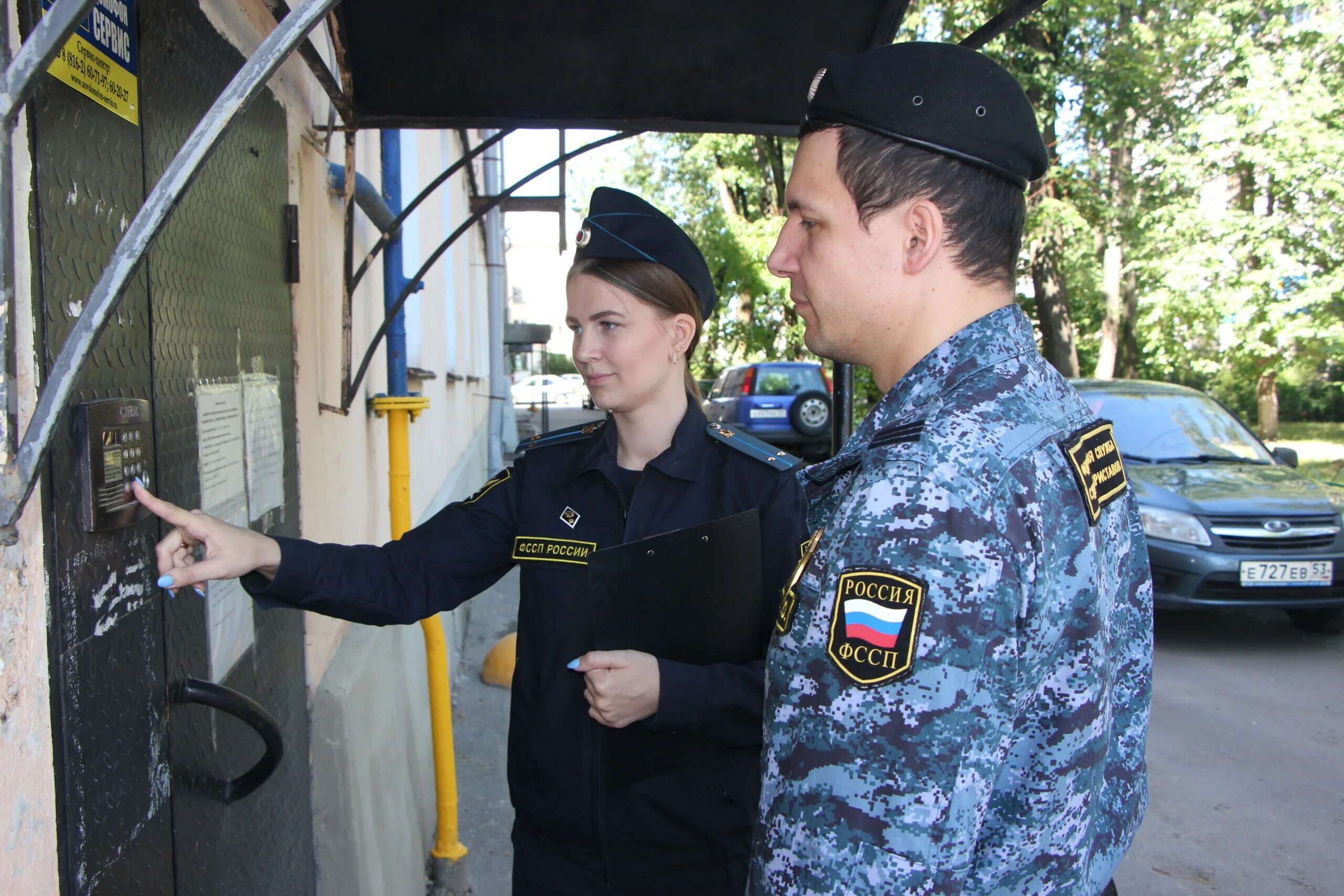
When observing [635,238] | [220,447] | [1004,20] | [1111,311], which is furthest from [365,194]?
[1111,311]

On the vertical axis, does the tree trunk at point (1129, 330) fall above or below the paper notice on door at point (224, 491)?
above

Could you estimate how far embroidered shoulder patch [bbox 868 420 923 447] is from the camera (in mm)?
1042

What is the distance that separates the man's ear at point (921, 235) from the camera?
1.13 meters

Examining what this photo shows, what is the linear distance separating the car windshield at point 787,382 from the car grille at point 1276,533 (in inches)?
417

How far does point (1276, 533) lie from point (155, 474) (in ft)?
20.8

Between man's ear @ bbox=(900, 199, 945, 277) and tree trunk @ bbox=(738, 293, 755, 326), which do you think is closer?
man's ear @ bbox=(900, 199, 945, 277)

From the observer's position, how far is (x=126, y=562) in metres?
1.25

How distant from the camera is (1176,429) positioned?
710 centimetres

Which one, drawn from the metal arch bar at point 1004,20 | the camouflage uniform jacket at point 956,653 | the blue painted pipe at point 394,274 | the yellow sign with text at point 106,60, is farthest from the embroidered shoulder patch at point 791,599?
the blue painted pipe at point 394,274

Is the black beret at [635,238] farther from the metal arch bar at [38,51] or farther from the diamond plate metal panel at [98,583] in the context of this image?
the metal arch bar at [38,51]

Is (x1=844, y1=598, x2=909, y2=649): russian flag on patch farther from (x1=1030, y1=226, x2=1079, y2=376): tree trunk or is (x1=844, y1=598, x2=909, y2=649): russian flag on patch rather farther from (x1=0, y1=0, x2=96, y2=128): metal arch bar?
(x1=1030, y1=226, x2=1079, y2=376): tree trunk

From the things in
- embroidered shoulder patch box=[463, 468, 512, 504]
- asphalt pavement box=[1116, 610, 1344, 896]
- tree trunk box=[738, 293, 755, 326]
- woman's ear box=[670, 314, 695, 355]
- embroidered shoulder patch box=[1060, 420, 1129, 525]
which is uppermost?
tree trunk box=[738, 293, 755, 326]

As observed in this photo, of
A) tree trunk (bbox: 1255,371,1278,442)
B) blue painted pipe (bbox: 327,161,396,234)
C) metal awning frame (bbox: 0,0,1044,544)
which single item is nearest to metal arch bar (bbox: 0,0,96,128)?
metal awning frame (bbox: 0,0,1044,544)

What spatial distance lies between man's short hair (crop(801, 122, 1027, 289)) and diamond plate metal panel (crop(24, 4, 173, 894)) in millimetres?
849
